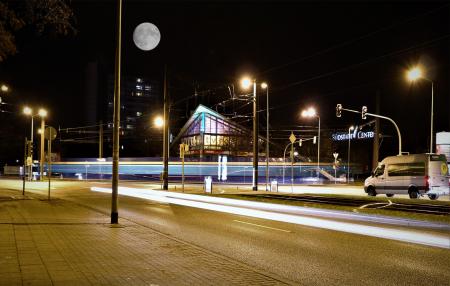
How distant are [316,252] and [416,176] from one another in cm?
1984

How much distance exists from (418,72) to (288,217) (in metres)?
18.7

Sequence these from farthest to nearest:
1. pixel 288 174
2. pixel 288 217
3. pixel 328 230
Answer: pixel 288 174
pixel 288 217
pixel 328 230

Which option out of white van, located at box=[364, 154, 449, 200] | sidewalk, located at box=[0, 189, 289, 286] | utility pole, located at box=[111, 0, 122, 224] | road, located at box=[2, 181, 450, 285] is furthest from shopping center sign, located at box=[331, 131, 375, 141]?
sidewalk, located at box=[0, 189, 289, 286]

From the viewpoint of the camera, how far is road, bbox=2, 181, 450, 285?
8.99m

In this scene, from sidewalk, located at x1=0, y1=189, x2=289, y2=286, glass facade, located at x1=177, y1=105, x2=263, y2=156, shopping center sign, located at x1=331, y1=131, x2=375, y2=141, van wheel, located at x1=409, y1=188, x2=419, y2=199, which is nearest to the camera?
sidewalk, located at x1=0, y1=189, x2=289, y2=286

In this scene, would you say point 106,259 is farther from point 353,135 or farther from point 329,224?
point 353,135

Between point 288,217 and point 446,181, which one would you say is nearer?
point 288,217

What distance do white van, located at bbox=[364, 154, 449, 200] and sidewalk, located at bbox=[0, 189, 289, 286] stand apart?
19.6 m

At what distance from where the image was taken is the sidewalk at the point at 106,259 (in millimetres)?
7977

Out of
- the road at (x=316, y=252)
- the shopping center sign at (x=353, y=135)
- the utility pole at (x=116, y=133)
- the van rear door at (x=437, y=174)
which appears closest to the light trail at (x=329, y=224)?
the road at (x=316, y=252)

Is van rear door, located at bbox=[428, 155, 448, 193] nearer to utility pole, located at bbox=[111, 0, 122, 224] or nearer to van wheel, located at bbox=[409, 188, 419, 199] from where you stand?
van wheel, located at bbox=[409, 188, 419, 199]

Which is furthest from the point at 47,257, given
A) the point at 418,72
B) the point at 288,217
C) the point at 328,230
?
the point at 418,72

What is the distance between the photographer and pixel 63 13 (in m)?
7.46

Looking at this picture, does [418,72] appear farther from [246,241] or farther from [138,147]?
[138,147]
